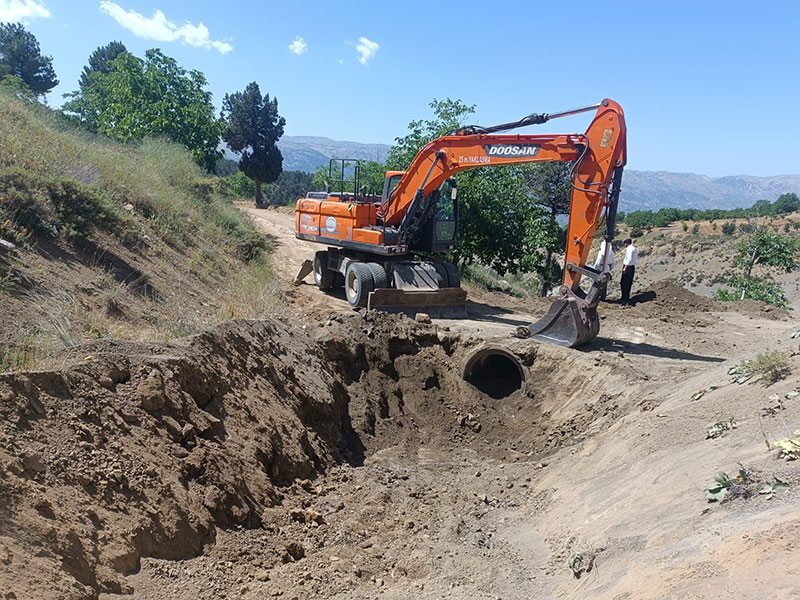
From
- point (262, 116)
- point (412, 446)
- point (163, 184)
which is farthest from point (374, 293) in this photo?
point (262, 116)

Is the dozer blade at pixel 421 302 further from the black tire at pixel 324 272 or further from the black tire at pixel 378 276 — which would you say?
the black tire at pixel 324 272

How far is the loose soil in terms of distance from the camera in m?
4.18

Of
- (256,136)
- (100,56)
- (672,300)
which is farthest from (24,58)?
(672,300)

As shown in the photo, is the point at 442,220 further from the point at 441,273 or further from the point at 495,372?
the point at 495,372

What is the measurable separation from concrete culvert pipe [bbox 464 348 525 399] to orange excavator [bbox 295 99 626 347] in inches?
28.4

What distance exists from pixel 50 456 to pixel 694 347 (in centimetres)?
1023

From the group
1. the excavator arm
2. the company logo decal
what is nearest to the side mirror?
the excavator arm

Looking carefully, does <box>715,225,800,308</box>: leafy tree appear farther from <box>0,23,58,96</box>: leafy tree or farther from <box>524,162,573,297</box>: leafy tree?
<box>0,23,58,96</box>: leafy tree

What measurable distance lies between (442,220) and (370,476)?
710 centimetres

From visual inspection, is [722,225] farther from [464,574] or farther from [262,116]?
[464,574]

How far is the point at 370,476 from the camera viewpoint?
7430mm

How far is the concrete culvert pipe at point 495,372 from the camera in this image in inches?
408

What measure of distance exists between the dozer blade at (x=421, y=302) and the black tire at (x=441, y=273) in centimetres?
32

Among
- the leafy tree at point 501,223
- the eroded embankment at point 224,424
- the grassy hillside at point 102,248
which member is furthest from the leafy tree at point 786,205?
the eroded embankment at point 224,424
